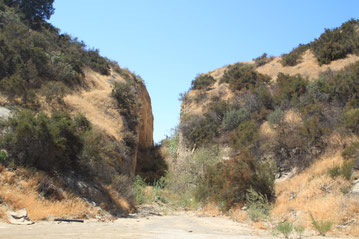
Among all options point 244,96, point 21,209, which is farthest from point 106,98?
A: point 21,209

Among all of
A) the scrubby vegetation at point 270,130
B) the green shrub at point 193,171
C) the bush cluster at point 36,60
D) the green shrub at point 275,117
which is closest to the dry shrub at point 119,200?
the scrubby vegetation at point 270,130

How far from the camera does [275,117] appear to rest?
19.6m

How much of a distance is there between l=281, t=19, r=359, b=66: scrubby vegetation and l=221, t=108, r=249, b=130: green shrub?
10.2 m

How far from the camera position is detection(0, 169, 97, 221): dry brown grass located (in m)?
7.86

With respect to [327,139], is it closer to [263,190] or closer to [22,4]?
[263,190]

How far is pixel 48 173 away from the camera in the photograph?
1043 cm

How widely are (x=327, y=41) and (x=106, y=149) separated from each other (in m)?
24.4

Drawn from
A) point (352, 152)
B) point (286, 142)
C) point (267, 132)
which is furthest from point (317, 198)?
point (267, 132)

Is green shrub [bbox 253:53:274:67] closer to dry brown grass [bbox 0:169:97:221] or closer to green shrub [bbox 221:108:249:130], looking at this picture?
green shrub [bbox 221:108:249:130]

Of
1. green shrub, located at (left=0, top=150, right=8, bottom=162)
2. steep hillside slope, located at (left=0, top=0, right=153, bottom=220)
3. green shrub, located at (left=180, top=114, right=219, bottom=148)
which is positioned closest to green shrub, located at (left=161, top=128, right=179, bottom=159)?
steep hillside slope, located at (left=0, top=0, right=153, bottom=220)

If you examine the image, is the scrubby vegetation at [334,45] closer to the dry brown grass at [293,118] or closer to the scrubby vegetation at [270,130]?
the scrubby vegetation at [270,130]

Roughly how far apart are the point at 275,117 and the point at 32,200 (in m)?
15.9

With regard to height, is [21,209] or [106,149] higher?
[106,149]

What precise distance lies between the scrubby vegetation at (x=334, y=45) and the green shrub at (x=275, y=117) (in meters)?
10.4
